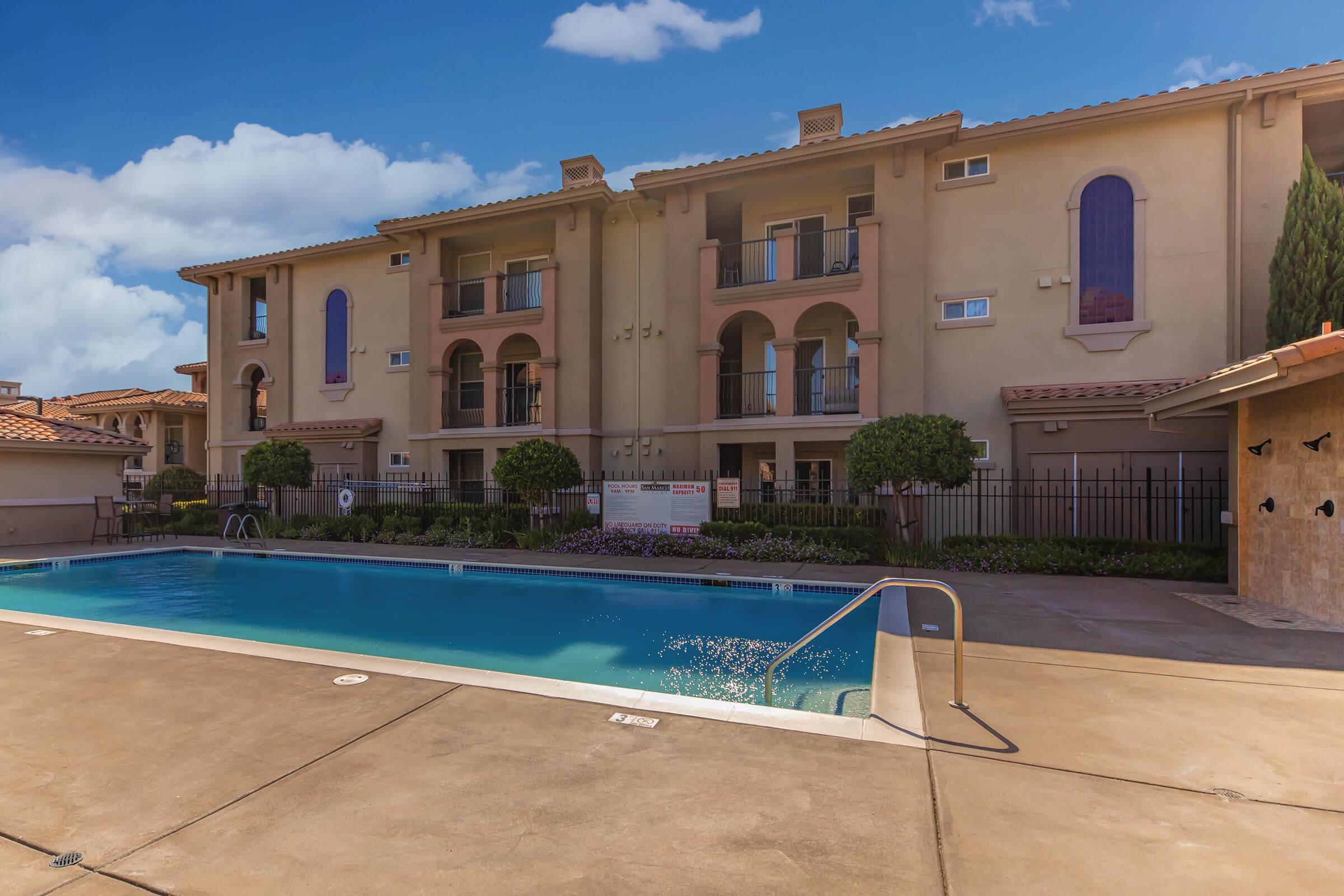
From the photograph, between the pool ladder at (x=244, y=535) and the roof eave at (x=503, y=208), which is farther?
the roof eave at (x=503, y=208)

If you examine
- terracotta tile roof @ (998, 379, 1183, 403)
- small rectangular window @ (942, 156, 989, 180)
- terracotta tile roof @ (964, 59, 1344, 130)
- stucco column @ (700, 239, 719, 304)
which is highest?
terracotta tile roof @ (964, 59, 1344, 130)

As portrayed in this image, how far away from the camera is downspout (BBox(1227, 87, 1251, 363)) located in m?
12.9

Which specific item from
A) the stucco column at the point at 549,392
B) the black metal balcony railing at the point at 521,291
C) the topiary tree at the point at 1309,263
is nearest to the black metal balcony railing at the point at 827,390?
the stucco column at the point at 549,392

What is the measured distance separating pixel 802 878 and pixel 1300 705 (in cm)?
427

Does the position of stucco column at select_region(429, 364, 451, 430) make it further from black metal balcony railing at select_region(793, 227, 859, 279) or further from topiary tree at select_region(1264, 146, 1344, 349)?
topiary tree at select_region(1264, 146, 1344, 349)

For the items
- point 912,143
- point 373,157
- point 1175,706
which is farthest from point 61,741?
point 373,157

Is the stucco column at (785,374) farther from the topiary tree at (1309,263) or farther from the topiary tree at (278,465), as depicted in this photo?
the topiary tree at (278,465)

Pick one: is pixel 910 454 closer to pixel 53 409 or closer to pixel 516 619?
pixel 516 619

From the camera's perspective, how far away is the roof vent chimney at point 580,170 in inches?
742

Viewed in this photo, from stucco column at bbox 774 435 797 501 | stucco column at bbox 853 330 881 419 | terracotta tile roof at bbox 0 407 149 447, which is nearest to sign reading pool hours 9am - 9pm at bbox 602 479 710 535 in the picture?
stucco column at bbox 774 435 797 501

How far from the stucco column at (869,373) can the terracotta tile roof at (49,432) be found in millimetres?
18201

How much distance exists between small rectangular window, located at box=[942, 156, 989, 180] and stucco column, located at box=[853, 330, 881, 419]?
4.14 m

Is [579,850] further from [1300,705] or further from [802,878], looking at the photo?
[1300,705]

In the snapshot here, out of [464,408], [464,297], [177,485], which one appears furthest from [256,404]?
[464,297]
